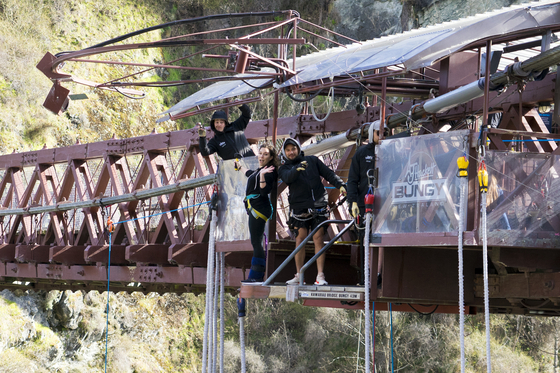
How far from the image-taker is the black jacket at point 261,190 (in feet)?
24.7

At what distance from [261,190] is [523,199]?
285 centimetres

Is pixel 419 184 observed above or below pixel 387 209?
above

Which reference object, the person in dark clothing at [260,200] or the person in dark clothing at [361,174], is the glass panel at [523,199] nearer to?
the person in dark clothing at [361,174]

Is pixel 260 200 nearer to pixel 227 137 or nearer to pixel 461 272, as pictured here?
pixel 227 137

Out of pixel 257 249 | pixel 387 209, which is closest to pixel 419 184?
pixel 387 209

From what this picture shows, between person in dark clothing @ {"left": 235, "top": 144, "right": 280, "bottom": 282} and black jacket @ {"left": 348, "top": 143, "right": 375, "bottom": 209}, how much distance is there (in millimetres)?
948

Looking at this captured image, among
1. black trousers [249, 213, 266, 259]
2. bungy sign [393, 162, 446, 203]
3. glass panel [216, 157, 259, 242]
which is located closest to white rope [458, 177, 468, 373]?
bungy sign [393, 162, 446, 203]

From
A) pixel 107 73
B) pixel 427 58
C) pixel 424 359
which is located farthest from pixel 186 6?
pixel 427 58

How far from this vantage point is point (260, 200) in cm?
762

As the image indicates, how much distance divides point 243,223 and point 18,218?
Result: 9.02 meters

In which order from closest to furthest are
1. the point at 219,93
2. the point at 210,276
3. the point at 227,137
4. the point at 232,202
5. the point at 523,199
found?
the point at 523,199, the point at 210,276, the point at 232,202, the point at 227,137, the point at 219,93

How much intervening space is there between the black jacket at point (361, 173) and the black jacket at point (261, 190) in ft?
3.25

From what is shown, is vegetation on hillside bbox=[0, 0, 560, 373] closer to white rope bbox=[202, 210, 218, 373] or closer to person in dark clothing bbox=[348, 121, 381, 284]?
white rope bbox=[202, 210, 218, 373]

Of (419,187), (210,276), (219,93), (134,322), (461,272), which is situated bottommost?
(134,322)
